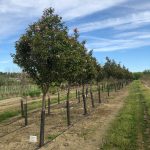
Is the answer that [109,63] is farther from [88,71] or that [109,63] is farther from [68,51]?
[68,51]

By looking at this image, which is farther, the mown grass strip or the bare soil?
the bare soil

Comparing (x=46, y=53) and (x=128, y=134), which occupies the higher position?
(x=46, y=53)

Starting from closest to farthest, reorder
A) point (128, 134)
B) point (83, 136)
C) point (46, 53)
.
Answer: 1. point (46, 53)
2. point (83, 136)
3. point (128, 134)

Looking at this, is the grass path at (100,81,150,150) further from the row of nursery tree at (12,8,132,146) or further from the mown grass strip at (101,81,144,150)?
the row of nursery tree at (12,8,132,146)

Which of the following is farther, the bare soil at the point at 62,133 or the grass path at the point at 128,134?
the bare soil at the point at 62,133

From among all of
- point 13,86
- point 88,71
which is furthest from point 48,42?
point 13,86

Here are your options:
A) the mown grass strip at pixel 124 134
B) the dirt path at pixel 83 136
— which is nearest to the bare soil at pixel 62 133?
the dirt path at pixel 83 136

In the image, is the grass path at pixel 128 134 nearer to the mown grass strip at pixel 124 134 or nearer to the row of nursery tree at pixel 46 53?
the mown grass strip at pixel 124 134

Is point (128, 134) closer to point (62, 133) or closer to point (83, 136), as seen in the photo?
point (83, 136)

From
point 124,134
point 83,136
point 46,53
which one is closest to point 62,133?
point 83,136

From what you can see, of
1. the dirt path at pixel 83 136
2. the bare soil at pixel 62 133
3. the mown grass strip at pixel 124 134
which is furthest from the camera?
the bare soil at pixel 62 133

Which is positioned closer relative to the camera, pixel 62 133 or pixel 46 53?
pixel 46 53

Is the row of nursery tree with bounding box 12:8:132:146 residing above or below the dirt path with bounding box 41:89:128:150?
above

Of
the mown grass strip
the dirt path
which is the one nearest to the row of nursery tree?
the dirt path
